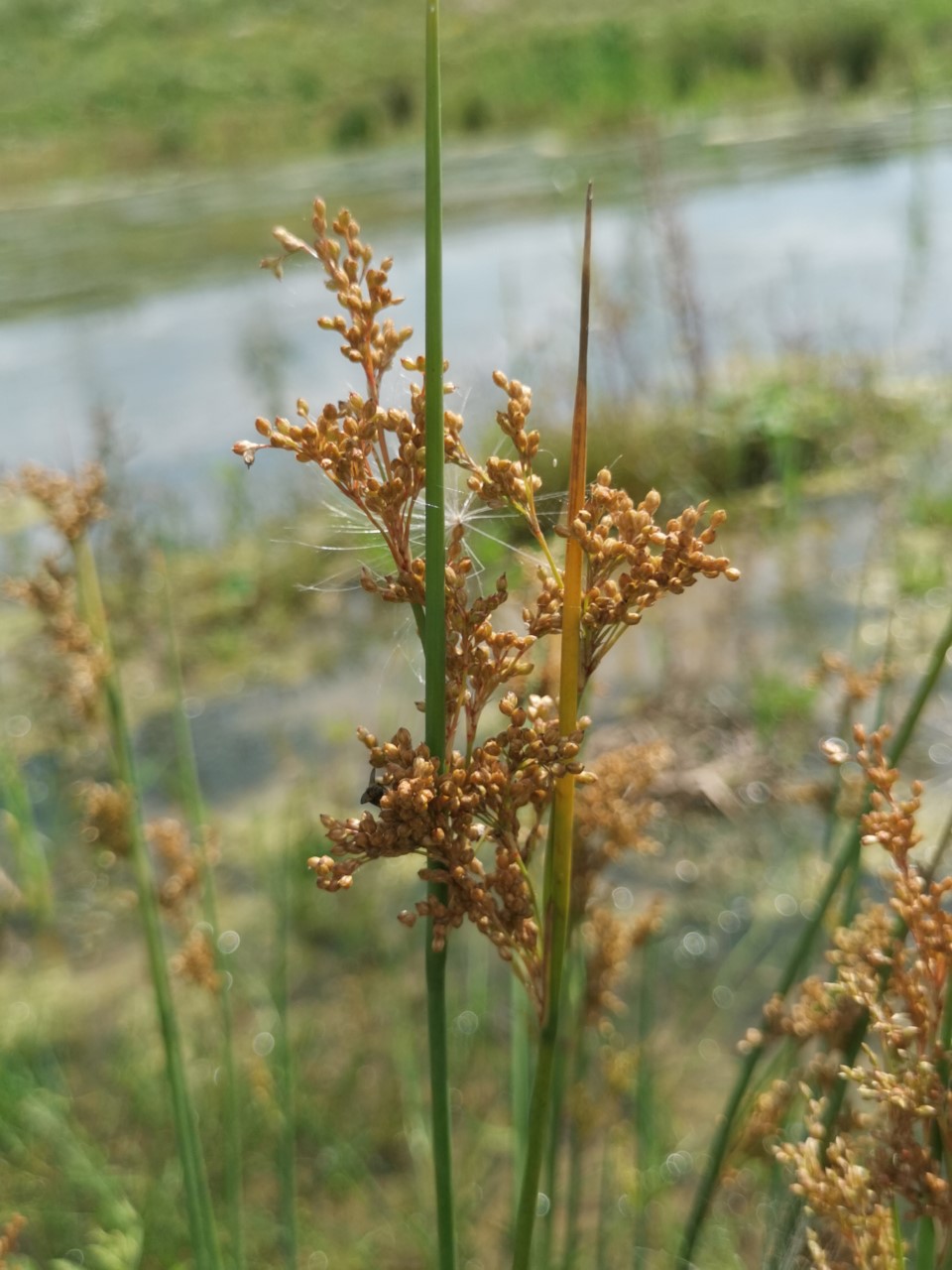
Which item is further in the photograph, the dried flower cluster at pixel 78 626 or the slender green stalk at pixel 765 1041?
the dried flower cluster at pixel 78 626

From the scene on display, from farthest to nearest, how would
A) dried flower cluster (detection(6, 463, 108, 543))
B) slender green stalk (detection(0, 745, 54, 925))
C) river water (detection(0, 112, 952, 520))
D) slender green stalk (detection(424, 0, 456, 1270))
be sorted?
river water (detection(0, 112, 952, 520)) → slender green stalk (detection(0, 745, 54, 925)) → dried flower cluster (detection(6, 463, 108, 543)) → slender green stalk (detection(424, 0, 456, 1270))

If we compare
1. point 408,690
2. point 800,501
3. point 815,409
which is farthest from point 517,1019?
point 815,409

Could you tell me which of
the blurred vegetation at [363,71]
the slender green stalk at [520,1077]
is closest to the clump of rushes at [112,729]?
the slender green stalk at [520,1077]

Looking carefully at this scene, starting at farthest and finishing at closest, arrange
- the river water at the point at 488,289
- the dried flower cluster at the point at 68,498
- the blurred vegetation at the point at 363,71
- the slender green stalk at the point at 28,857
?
the blurred vegetation at the point at 363,71, the river water at the point at 488,289, the slender green stalk at the point at 28,857, the dried flower cluster at the point at 68,498

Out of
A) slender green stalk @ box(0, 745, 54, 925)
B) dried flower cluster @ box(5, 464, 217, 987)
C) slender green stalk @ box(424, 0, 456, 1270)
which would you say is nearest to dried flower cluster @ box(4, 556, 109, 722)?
dried flower cluster @ box(5, 464, 217, 987)

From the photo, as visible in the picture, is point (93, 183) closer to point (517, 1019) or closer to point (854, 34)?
point (854, 34)

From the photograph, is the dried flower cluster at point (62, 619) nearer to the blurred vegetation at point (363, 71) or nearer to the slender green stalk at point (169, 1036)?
the slender green stalk at point (169, 1036)

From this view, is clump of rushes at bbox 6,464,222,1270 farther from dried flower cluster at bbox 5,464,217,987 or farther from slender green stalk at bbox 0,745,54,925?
slender green stalk at bbox 0,745,54,925
